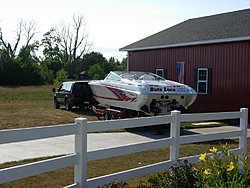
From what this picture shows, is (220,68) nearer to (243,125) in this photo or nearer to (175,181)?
(243,125)

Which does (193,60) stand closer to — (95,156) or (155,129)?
(155,129)

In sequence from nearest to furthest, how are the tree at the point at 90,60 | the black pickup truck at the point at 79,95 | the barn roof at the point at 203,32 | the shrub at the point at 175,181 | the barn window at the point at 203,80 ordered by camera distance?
1. the shrub at the point at 175,181
2. the barn roof at the point at 203,32
3. the barn window at the point at 203,80
4. the black pickup truck at the point at 79,95
5. the tree at the point at 90,60

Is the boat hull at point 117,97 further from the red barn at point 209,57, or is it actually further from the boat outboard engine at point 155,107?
the red barn at point 209,57

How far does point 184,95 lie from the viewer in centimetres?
1370

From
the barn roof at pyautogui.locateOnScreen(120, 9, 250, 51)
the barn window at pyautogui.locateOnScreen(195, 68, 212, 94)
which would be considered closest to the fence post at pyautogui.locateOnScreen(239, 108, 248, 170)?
the barn roof at pyautogui.locateOnScreen(120, 9, 250, 51)

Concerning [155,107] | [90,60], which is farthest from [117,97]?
[90,60]

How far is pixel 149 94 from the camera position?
514 inches

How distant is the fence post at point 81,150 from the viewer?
16.8ft

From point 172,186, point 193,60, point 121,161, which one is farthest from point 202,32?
point 172,186

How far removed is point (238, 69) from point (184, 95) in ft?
15.0

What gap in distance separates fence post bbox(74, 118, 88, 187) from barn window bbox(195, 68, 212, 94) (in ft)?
46.2

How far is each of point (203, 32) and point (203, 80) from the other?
267cm

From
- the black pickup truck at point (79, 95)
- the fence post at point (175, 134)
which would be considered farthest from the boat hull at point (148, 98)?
the fence post at point (175, 134)

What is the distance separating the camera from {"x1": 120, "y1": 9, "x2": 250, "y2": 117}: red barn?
1706 centimetres
